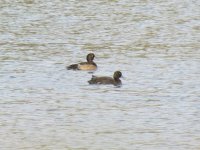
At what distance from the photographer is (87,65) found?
27484 mm

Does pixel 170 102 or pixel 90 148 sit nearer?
pixel 90 148

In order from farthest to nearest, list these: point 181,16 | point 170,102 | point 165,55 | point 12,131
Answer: point 181,16 < point 165,55 < point 170,102 < point 12,131

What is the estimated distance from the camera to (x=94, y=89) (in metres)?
24.7

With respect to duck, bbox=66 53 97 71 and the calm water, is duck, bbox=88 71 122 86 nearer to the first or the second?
the calm water

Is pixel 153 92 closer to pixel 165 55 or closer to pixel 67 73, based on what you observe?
pixel 67 73

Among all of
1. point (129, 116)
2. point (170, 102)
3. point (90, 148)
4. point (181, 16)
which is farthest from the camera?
point (181, 16)

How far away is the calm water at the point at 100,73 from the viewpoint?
64.7 ft

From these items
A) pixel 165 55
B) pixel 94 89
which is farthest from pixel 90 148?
pixel 165 55

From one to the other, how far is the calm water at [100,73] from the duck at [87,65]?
159 millimetres

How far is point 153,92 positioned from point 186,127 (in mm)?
3679

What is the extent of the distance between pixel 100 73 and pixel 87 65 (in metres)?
0.38

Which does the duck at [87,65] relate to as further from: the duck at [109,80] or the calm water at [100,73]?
the duck at [109,80]

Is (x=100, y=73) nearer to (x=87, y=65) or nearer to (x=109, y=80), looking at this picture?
(x=87, y=65)

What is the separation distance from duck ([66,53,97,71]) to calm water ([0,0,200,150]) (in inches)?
6.3
